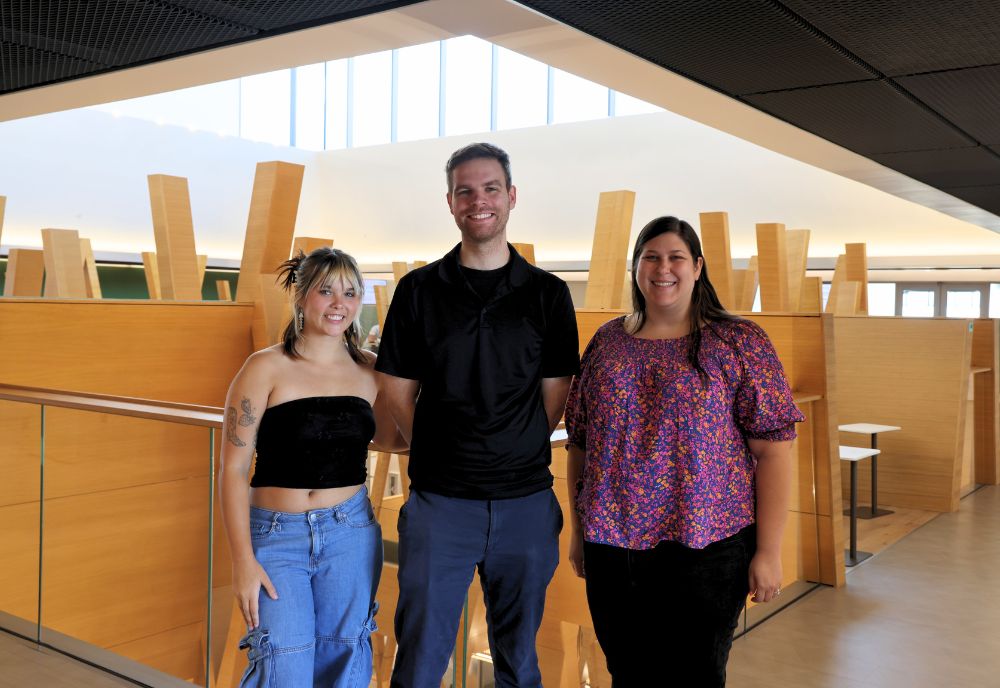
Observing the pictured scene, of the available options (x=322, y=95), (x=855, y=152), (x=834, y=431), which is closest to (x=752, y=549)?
(x=834, y=431)

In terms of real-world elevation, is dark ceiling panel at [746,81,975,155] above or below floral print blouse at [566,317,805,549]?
above

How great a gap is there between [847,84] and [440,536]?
2.62 meters

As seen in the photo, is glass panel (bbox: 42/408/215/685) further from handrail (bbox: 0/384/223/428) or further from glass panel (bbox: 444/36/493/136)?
glass panel (bbox: 444/36/493/136)

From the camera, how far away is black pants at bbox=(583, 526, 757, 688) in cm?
176

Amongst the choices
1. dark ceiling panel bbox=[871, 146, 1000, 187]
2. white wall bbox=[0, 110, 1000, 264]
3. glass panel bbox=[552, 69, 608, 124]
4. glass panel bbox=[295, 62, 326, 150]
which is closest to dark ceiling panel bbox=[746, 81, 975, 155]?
dark ceiling panel bbox=[871, 146, 1000, 187]

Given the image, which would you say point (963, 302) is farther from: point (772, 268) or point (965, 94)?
point (965, 94)

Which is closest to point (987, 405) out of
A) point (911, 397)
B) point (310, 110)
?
point (911, 397)

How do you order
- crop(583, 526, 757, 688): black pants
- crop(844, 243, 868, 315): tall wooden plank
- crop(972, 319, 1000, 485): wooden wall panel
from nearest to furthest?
crop(583, 526, 757, 688): black pants, crop(972, 319, 1000, 485): wooden wall panel, crop(844, 243, 868, 315): tall wooden plank

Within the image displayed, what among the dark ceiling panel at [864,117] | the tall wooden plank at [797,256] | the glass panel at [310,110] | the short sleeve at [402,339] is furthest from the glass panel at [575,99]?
the short sleeve at [402,339]

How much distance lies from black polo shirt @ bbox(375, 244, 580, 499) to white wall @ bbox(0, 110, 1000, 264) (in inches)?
491

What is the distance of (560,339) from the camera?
1906 millimetres

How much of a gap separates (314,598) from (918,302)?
1397 centimetres

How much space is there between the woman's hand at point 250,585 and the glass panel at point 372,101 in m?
19.1

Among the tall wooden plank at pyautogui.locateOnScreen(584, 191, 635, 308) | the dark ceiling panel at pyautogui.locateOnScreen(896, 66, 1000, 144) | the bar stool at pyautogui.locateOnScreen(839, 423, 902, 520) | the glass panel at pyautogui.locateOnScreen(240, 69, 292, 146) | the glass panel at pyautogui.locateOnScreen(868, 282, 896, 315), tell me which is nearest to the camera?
the dark ceiling panel at pyautogui.locateOnScreen(896, 66, 1000, 144)
